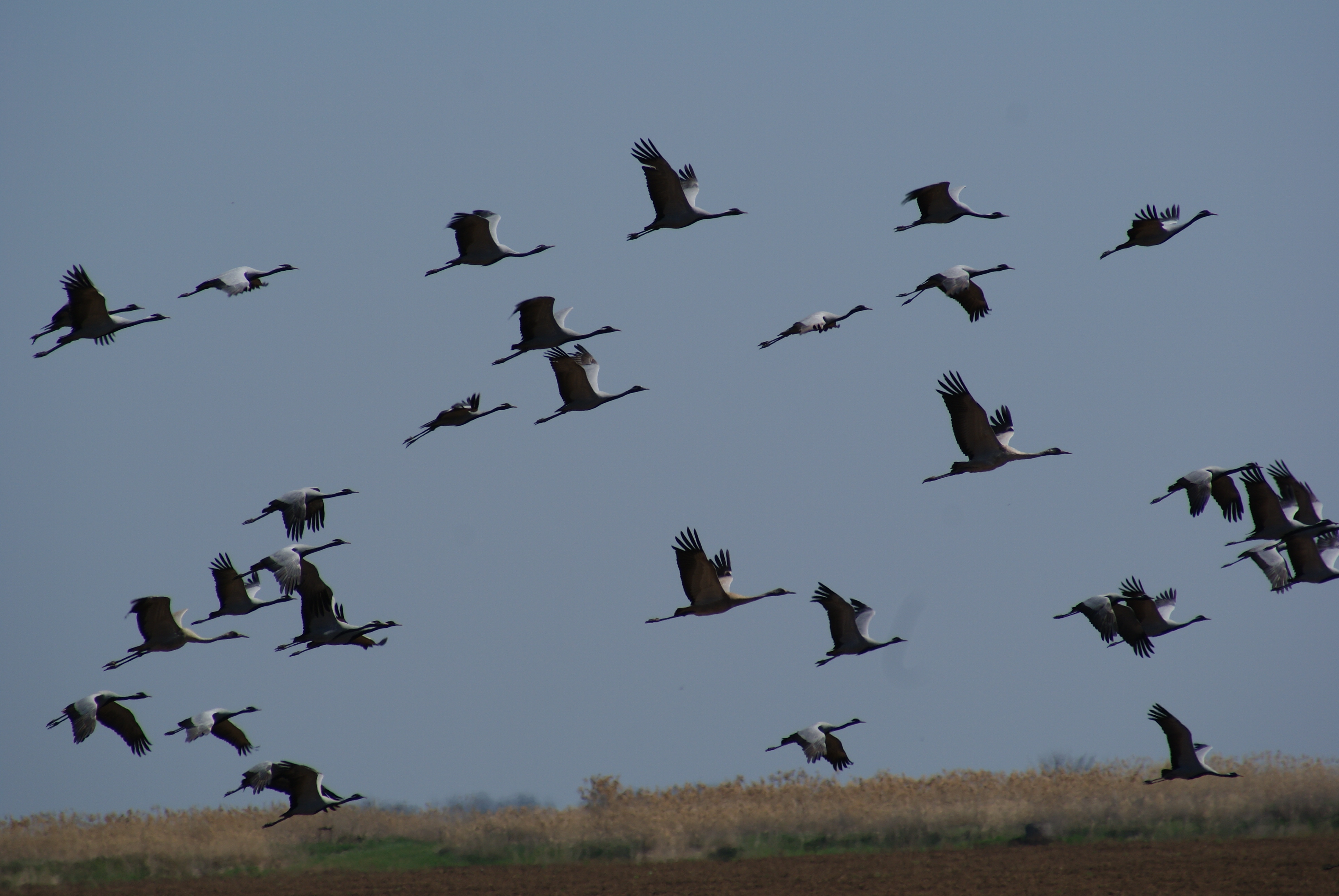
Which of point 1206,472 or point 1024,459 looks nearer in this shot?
point 1024,459

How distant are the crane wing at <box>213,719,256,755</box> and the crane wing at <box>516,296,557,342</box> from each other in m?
5.14

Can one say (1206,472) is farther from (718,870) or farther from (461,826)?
(461,826)

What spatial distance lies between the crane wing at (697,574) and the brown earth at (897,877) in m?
6.98

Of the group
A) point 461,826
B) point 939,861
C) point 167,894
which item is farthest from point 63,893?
point 939,861

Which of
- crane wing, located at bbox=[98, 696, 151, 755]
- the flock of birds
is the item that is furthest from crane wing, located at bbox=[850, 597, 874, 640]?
crane wing, located at bbox=[98, 696, 151, 755]

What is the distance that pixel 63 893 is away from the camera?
1947 centimetres

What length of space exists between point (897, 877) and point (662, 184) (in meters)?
11.0

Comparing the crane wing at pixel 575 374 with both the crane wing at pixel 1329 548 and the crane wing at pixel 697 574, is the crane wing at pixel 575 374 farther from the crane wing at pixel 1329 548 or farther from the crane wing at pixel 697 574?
the crane wing at pixel 1329 548

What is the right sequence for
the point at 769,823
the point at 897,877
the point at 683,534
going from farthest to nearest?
the point at 769,823 < the point at 897,877 < the point at 683,534

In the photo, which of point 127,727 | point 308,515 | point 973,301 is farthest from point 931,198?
point 127,727

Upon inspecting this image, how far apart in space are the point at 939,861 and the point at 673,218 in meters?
11.8

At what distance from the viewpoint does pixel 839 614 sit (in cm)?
1302

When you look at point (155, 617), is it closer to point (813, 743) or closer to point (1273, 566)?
point (813, 743)

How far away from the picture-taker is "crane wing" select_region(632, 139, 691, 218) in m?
13.1
